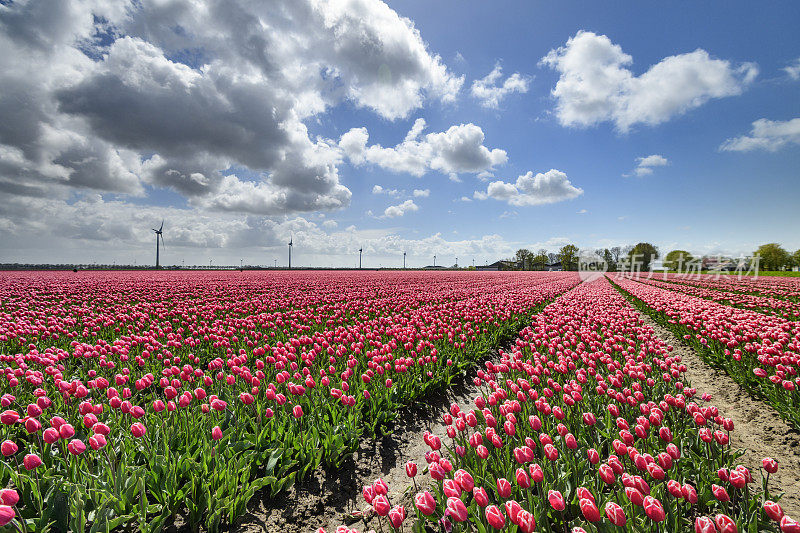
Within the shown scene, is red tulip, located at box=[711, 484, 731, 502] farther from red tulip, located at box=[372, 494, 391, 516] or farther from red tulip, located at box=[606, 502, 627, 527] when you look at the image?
red tulip, located at box=[372, 494, 391, 516]

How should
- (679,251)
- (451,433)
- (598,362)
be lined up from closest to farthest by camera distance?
(451,433) < (598,362) < (679,251)

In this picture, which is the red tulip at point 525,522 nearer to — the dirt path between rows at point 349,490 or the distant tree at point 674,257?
the dirt path between rows at point 349,490

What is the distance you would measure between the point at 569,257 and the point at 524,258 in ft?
55.0

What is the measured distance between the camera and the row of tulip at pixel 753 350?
502 cm

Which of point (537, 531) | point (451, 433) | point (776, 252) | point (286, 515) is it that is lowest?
point (286, 515)

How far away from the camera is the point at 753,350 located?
21.1 feet

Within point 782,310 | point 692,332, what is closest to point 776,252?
point 782,310

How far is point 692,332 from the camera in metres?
9.40

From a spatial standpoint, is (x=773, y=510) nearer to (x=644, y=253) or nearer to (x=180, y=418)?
(x=180, y=418)

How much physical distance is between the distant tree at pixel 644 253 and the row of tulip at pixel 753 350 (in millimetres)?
127041

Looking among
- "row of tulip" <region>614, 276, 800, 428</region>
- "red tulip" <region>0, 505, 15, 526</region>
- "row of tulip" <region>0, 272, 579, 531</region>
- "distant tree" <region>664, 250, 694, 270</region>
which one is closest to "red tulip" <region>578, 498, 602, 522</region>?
"row of tulip" <region>0, 272, 579, 531</region>

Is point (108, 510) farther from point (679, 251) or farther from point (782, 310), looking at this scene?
Answer: point (679, 251)

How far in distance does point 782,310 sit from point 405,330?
49.7 feet

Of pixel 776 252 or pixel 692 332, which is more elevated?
pixel 776 252
